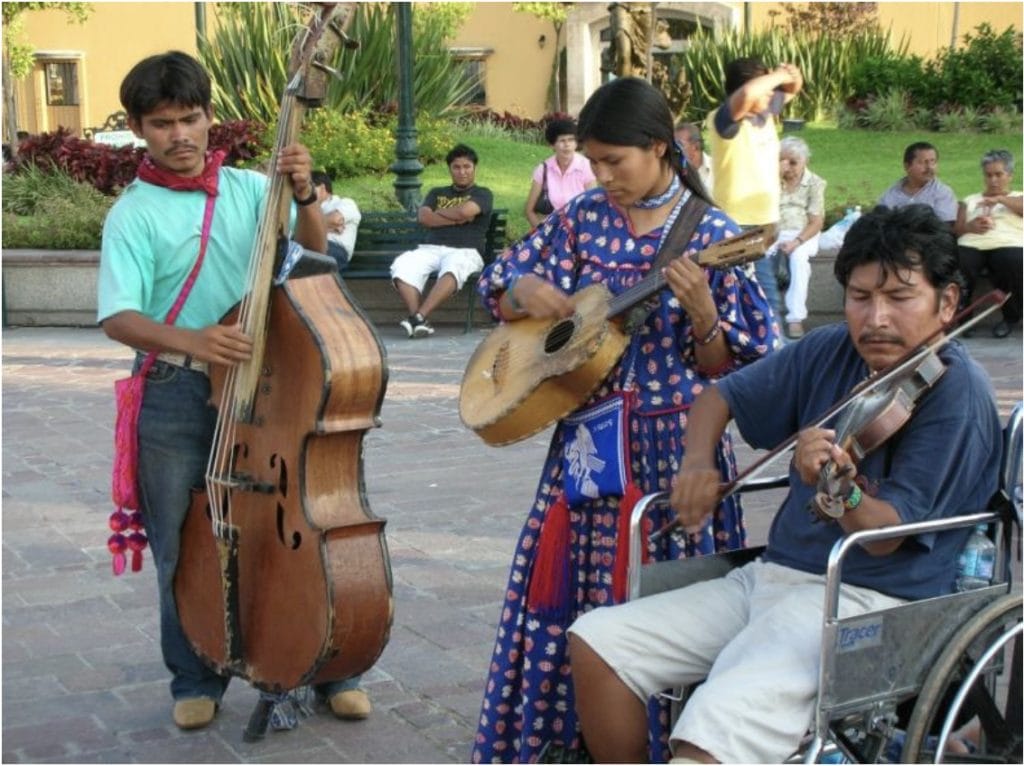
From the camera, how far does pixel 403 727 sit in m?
4.32

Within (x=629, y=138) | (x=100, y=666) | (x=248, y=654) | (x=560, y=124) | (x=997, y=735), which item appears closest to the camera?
(x=997, y=735)

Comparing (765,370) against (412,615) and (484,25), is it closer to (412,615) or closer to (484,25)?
(412,615)

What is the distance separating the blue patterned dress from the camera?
3639mm

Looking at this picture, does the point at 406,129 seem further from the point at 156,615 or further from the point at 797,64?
the point at 797,64

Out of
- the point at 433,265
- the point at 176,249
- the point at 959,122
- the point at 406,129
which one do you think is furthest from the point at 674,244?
the point at 959,122

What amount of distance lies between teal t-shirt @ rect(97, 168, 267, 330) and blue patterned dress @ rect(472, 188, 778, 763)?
73cm

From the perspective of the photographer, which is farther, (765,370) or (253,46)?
(253,46)

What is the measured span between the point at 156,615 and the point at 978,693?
119 inches

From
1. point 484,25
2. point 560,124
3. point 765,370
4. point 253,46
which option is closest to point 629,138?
point 765,370

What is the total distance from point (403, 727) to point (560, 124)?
331 inches

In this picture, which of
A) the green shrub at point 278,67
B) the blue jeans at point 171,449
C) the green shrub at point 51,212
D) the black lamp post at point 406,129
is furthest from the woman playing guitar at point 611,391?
the green shrub at point 278,67

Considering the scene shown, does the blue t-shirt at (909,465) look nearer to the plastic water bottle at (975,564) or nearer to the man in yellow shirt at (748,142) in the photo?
the plastic water bottle at (975,564)

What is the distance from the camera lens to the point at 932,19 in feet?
92.4

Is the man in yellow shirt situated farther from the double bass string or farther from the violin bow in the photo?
the violin bow
